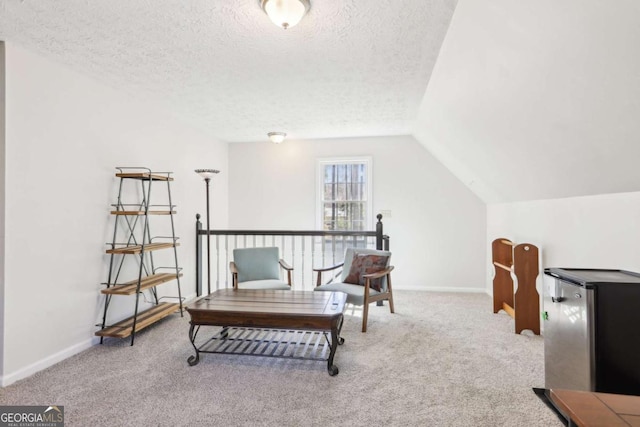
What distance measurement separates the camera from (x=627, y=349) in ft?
5.20

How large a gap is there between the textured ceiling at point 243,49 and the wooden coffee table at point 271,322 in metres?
2.09

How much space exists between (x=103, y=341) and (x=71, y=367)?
0.52 meters

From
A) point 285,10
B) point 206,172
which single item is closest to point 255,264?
point 206,172

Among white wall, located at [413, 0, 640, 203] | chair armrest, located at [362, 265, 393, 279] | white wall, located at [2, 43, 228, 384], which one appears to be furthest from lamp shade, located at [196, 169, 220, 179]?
white wall, located at [413, 0, 640, 203]

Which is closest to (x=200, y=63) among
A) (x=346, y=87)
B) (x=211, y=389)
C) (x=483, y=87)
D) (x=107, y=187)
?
(x=346, y=87)

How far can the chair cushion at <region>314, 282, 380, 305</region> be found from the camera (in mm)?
3340

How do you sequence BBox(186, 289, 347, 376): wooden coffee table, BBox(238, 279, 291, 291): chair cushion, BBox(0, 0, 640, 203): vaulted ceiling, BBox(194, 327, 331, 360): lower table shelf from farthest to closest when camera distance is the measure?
BBox(238, 279, 291, 291): chair cushion → BBox(194, 327, 331, 360): lower table shelf → BBox(186, 289, 347, 376): wooden coffee table → BBox(0, 0, 640, 203): vaulted ceiling

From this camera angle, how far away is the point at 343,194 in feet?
18.0

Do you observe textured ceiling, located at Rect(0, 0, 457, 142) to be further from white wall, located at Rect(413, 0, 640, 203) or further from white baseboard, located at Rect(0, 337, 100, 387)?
white baseboard, located at Rect(0, 337, 100, 387)

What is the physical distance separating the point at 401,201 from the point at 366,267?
188cm

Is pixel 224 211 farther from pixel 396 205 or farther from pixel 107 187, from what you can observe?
pixel 396 205

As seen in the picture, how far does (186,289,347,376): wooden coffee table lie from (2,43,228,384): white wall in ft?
3.70

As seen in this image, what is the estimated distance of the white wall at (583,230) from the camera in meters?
2.05

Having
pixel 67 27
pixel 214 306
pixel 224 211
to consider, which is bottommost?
pixel 214 306
